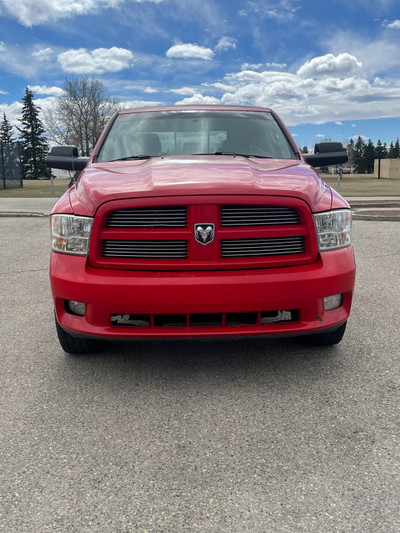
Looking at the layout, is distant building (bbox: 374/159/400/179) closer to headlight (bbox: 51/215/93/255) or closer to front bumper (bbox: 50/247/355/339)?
front bumper (bbox: 50/247/355/339)

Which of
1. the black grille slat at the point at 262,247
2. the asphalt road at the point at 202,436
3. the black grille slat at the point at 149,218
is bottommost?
the asphalt road at the point at 202,436

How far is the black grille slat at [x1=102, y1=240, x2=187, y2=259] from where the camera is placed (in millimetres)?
2910

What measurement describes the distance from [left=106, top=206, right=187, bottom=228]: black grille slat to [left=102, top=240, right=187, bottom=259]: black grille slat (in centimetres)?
10

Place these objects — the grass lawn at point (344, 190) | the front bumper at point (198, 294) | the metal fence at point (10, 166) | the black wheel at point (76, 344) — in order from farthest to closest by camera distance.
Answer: the metal fence at point (10, 166), the grass lawn at point (344, 190), the black wheel at point (76, 344), the front bumper at point (198, 294)

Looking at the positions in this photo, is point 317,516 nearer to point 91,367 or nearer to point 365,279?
point 91,367

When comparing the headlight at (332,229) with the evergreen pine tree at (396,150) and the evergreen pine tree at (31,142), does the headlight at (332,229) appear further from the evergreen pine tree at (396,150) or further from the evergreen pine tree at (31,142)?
the evergreen pine tree at (396,150)

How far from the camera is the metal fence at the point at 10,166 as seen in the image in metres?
31.8

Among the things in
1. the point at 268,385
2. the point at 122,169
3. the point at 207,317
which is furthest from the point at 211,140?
the point at 268,385

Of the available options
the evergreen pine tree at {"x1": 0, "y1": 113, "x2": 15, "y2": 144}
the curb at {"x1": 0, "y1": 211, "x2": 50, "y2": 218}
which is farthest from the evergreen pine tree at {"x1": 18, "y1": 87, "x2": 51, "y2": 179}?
the curb at {"x1": 0, "y1": 211, "x2": 50, "y2": 218}

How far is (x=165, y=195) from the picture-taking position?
9.46 feet

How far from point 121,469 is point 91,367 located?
49.4 inches

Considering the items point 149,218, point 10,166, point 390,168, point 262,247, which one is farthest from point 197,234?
point 390,168

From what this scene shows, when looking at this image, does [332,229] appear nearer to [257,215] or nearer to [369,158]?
[257,215]

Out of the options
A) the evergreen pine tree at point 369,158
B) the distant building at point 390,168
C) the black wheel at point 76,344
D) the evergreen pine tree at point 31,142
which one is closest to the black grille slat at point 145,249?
the black wheel at point 76,344
